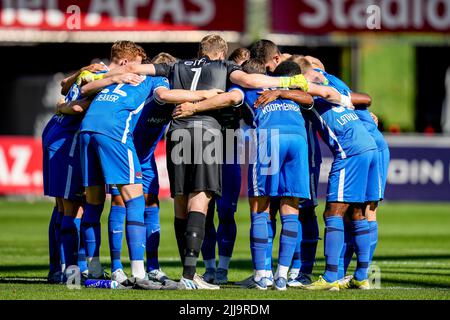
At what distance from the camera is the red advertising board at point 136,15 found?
24453 mm

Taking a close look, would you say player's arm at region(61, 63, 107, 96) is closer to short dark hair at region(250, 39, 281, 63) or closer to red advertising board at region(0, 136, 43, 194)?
short dark hair at region(250, 39, 281, 63)

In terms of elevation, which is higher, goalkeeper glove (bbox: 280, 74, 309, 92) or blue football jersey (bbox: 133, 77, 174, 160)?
goalkeeper glove (bbox: 280, 74, 309, 92)

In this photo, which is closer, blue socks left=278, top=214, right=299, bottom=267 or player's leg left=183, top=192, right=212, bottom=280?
player's leg left=183, top=192, right=212, bottom=280

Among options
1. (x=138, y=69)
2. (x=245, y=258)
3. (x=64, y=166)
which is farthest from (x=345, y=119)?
(x=245, y=258)

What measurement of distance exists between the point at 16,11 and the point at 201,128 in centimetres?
1619

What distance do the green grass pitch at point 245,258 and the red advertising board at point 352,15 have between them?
4393mm

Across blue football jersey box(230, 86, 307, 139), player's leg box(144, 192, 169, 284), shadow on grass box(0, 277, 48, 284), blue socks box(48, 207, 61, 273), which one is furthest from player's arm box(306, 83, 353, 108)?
shadow on grass box(0, 277, 48, 284)

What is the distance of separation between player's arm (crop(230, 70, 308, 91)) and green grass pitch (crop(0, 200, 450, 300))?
1.88m

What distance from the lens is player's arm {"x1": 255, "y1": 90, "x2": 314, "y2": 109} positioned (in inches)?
372

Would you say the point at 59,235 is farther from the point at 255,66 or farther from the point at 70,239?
the point at 255,66

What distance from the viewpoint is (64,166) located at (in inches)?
401

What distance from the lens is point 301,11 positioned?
24.8 m

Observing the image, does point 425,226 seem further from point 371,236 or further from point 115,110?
point 115,110

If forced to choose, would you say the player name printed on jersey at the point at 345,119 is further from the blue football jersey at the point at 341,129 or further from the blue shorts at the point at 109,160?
the blue shorts at the point at 109,160
